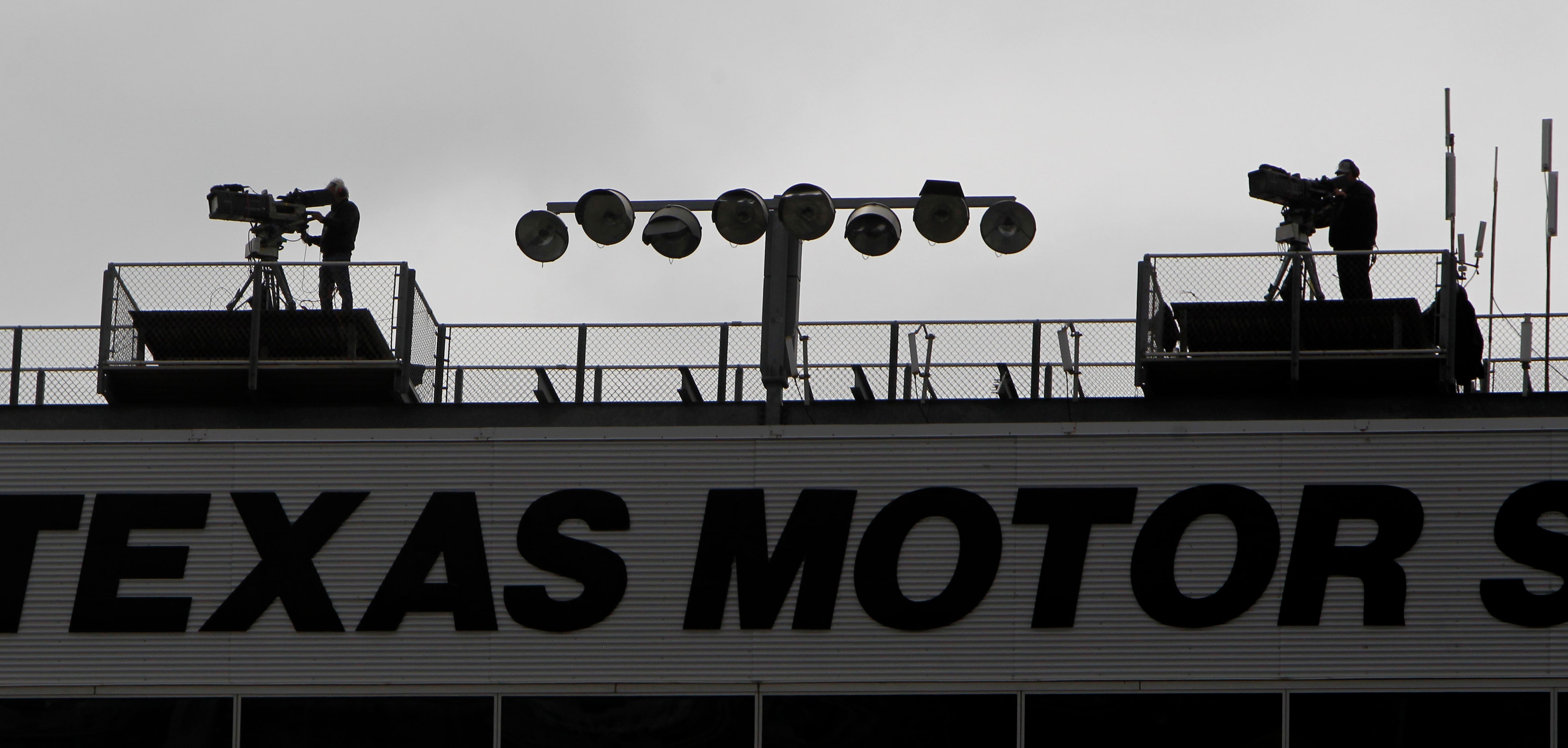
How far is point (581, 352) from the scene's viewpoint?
22.9 metres

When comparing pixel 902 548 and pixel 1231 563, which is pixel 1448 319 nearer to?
pixel 1231 563

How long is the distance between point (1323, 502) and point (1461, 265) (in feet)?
11.4

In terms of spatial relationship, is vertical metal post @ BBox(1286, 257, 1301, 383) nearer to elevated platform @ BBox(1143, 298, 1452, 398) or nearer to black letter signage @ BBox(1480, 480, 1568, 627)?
elevated platform @ BBox(1143, 298, 1452, 398)

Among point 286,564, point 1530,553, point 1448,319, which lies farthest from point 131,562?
point 1530,553

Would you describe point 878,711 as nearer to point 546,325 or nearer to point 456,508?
point 456,508

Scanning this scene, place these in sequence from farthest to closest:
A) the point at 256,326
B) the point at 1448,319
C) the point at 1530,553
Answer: the point at 256,326, the point at 1448,319, the point at 1530,553

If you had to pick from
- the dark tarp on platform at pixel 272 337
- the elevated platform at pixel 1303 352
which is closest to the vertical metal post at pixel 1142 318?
the elevated platform at pixel 1303 352

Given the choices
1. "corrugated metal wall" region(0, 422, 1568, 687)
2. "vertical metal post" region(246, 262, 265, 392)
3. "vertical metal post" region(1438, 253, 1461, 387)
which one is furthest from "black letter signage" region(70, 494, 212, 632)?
"vertical metal post" region(1438, 253, 1461, 387)

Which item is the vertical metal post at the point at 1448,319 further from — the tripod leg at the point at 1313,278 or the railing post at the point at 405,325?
the railing post at the point at 405,325

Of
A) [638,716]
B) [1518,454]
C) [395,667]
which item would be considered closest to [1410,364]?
[1518,454]

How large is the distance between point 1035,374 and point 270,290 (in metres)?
7.86

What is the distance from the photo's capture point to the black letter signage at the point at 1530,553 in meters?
19.0

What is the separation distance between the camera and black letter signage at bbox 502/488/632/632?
19.9 m

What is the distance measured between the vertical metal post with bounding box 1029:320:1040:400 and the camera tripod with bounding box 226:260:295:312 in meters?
7.54
